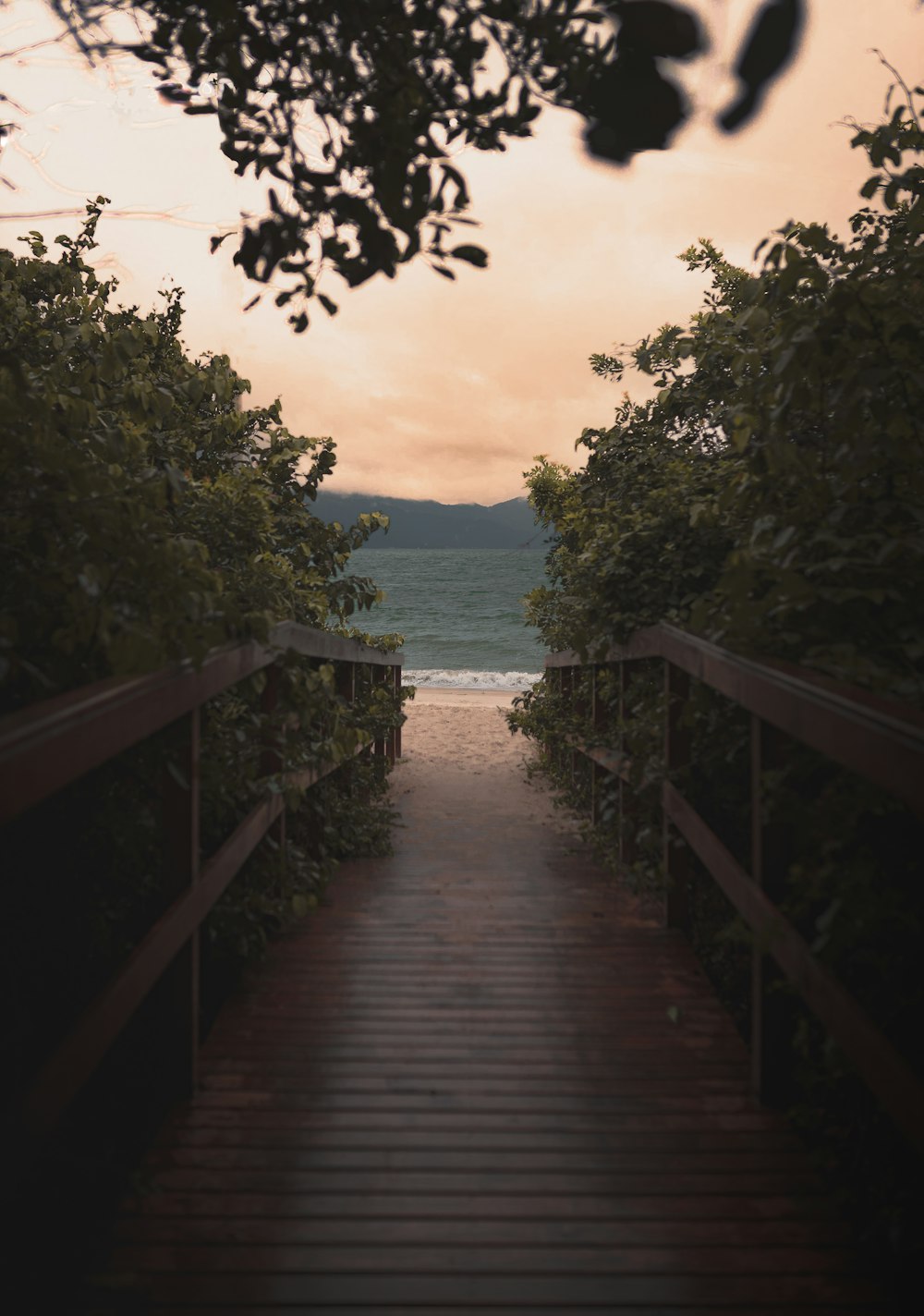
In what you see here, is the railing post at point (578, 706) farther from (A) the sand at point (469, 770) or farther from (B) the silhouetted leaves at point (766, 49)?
(B) the silhouetted leaves at point (766, 49)

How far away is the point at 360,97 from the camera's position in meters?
1.73

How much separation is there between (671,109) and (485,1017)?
2.21 m

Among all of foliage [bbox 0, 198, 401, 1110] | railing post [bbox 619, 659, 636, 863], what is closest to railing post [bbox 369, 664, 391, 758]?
railing post [bbox 619, 659, 636, 863]

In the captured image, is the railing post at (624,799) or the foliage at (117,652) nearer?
the foliage at (117,652)

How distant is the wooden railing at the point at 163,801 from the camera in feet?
4.06

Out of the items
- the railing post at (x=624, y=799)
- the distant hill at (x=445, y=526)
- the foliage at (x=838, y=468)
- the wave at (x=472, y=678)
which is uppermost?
the distant hill at (x=445, y=526)

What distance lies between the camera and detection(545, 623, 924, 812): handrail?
49.1 inches

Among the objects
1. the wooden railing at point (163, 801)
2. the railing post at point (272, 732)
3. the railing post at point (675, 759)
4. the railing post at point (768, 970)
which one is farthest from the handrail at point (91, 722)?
the railing post at point (675, 759)

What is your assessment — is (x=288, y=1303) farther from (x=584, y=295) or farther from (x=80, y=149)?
(x=584, y=295)

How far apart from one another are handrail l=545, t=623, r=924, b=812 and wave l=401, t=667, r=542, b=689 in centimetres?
2273

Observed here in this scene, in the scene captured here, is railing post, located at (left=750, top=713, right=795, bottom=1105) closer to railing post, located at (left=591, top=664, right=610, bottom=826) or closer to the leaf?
the leaf

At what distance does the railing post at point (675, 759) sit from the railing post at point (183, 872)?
151cm

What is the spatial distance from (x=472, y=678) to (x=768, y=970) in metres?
25.7

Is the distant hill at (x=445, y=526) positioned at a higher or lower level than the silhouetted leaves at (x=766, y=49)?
→ higher
